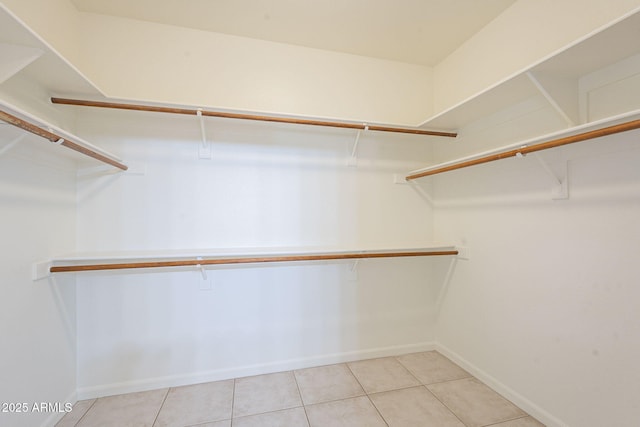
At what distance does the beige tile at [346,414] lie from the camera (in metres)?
1.58

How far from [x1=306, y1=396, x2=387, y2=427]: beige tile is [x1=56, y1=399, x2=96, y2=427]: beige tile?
1367 millimetres

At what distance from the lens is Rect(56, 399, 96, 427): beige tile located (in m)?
1.57

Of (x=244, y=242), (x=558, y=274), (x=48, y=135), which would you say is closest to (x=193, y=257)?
(x=244, y=242)

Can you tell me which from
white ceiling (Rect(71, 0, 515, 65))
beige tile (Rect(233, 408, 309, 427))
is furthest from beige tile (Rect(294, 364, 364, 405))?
white ceiling (Rect(71, 0, 515, 65))

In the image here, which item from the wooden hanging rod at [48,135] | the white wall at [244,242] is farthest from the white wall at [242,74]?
the wooden hanging rod at [48,135]

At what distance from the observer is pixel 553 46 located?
155cm

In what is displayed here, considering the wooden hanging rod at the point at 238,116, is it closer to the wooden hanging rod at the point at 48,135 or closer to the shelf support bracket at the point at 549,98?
the wooden hanging rod at the point at 48,135

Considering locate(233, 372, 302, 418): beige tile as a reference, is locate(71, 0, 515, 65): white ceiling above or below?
above

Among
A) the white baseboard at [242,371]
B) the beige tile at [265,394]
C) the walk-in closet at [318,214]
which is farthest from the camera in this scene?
the white baseboard at [242,371]

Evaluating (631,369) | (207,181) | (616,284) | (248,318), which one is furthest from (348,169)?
(631,369)

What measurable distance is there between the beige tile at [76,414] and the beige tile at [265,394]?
90 cm

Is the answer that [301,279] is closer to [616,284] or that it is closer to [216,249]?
[216,249]

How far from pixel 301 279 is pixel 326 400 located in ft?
2.69

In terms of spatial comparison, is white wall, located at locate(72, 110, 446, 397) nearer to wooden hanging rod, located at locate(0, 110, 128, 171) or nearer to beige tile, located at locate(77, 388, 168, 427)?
beige tile, located at locate(77, 388, 168, 427)
